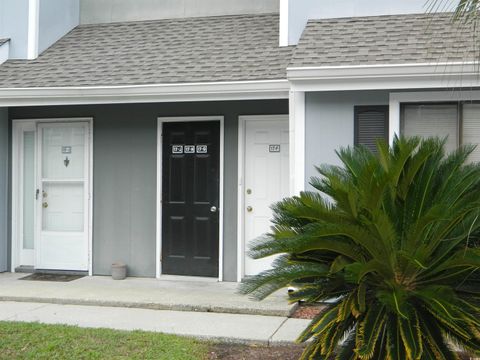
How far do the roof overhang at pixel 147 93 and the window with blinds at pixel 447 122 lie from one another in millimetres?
1603

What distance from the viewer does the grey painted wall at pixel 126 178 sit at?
934 centimetres

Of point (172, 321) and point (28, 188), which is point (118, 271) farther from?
point (172, 321)

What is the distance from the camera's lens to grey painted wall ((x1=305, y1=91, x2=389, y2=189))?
7.36 meters

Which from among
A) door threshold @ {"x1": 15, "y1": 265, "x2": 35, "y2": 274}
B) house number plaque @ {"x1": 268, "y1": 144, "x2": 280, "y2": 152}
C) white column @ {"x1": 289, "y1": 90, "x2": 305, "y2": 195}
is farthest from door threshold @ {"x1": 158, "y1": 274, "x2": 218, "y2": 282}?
white column @ {"x1": 289, "y1": 90, "x2": 305, "y2": 195}

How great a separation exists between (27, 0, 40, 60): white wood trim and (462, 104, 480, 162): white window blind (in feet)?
21.7

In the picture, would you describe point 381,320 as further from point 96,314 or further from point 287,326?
point 96,314

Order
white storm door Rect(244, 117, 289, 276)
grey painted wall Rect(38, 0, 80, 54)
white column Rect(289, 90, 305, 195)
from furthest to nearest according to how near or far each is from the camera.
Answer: grey painted wall Rect(38, 0, 80, 54), white storm door Rect(244, 117, 289, 276), white column Rect(289, 90, 305, 195)

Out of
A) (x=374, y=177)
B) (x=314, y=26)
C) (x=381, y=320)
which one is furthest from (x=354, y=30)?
(x=381, y=320)

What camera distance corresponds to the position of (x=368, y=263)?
15.1ft

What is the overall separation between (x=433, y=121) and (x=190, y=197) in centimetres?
376

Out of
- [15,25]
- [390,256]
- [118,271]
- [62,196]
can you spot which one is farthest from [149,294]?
[15,25]

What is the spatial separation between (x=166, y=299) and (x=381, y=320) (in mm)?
3757

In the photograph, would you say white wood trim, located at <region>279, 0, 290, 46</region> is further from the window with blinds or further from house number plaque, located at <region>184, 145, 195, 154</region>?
the window with blinds

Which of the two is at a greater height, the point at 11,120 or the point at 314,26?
the point at 314,26
